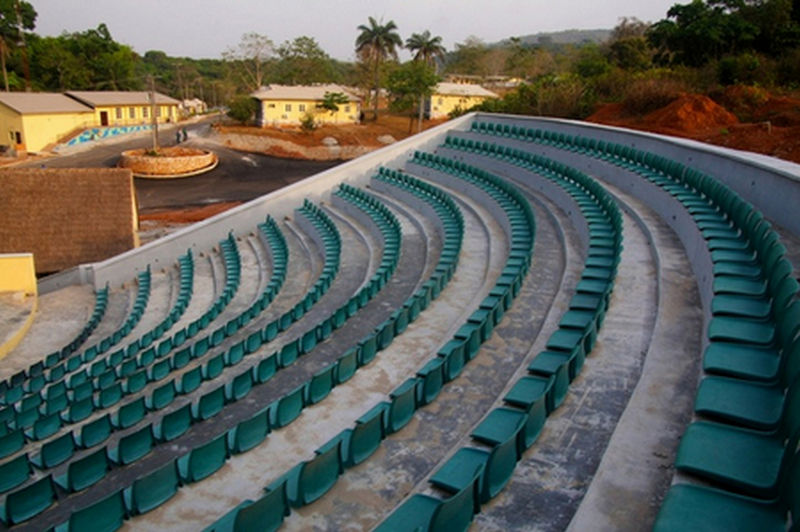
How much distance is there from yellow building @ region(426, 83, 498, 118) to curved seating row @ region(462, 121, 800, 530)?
5203cm

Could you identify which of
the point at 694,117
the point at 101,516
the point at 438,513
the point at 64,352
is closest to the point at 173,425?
the point at 101,516

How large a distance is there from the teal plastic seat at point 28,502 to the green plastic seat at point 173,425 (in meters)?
1.24

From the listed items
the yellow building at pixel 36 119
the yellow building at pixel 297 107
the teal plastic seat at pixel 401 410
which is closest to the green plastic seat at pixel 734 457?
the teal plastic seat at pixel 401 410

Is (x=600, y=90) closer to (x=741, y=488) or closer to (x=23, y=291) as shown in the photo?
(x=23, y=291)

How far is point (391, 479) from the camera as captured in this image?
509cm

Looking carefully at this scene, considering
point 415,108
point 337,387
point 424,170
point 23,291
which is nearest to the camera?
point 337,387

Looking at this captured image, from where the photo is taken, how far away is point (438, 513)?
3.54m

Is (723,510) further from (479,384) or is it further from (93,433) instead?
(93,433)

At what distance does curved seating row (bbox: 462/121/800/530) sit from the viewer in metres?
3.35

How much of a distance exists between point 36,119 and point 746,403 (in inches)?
2028

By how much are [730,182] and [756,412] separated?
26.9ft

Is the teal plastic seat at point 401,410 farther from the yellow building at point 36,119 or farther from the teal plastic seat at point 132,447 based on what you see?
the yellow building at point 36,119

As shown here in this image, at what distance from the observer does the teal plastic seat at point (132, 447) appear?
251 inches

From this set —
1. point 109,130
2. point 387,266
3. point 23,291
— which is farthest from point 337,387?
point 109,130
